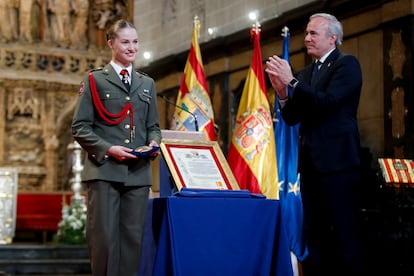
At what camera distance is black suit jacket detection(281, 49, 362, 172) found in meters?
3.47

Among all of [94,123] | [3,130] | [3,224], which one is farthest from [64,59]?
[94,123]

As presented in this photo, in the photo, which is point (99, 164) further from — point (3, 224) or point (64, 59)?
point (64, 59)

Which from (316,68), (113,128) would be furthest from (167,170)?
(316,68)

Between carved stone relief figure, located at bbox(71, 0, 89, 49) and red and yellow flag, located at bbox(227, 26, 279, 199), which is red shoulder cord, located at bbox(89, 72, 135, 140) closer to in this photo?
red and yellow flag, located at bbox(227, 26, 279, 199)

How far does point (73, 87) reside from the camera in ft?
42.4

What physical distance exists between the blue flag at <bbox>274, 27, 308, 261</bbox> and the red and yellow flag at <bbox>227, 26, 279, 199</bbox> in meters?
0.13

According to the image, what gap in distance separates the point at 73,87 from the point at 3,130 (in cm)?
149

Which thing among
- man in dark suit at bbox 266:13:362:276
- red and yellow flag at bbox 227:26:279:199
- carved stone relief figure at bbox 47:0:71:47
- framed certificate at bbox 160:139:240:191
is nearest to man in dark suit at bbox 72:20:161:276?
framed certificate at bbox 160:139:240:191

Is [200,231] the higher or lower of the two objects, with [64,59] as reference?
lower

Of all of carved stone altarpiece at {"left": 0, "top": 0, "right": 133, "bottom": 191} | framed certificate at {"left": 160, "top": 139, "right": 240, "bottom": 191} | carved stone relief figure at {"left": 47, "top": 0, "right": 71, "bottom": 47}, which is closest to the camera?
framed certificate at {"left": 160, "top": 139, "right": 240, "bottom": 191}

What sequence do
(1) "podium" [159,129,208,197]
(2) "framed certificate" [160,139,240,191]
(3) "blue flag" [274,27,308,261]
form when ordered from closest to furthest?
1. (2) "framed certificate" [160,139,240,191]
2. (1) "podium" [159,129,208,197]
3. (3) "blue flag" [274,27,308,261]

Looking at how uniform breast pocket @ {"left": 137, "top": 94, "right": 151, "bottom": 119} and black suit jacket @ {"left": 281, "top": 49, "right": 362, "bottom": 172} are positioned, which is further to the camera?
uniform breast pocket @ {"left": 137, "top": 94, "right": 151, "bottom": 119}

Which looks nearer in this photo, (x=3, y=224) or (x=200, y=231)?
(x=200, y=231)

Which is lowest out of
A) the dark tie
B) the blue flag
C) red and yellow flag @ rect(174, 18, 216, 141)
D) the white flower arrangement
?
the white flower arrangement
